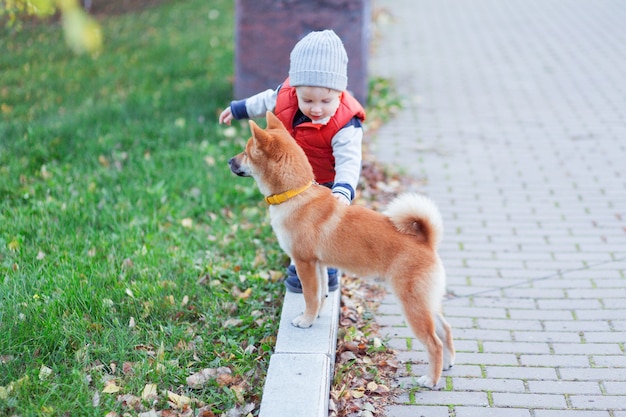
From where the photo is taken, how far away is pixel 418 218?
3826 mm

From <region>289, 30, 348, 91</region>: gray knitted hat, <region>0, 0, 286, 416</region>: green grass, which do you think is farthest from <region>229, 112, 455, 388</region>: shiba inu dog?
<region>0, 0, 286, 416</region>: green grass

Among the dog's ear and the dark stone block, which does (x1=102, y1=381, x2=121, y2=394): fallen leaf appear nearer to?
the dog's ear

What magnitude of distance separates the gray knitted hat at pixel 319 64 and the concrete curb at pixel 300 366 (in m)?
1.40

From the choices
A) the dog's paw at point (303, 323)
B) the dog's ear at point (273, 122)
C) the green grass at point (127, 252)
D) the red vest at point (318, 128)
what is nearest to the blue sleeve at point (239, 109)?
the red vest at point (318, 128)

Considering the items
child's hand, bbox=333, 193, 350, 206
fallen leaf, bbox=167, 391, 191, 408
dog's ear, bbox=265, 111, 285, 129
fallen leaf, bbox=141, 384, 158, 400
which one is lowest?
fallen leaf, bbox=167, 391, 191, 408

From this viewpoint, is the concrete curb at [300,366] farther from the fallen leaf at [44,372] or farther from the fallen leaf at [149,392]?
the fallen leaf at [44,372]

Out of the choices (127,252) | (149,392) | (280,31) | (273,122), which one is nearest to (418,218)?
(273,122)

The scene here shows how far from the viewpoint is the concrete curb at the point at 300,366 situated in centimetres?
343

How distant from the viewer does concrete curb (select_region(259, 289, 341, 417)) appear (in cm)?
343

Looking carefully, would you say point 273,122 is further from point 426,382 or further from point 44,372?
point 44,372

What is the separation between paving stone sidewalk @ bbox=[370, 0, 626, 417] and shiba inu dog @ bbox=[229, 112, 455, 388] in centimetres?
49

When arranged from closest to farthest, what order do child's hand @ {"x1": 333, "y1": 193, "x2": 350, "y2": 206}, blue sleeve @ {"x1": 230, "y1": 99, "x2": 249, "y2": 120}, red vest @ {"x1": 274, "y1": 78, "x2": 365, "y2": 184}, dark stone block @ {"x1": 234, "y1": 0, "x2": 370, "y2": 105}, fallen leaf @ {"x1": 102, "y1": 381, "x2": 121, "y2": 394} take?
fallen leaf @ {"x1": 102, "y1": 381, "x2": 121, "y2": 394}, child's hand @ {"x1": 333, "y1": 193, "x2": 350, "y2": 206}, red vest @ {"x1": 274, "y1": 78, "x2": 365, "y2": 184}, blue sleeve @ {"x1": 230, "y1": 99, "x2": 249, "y2": 120}, dark stone block @ {"x1": 234, "y1": 0, "x2": 370, "y2": 105}

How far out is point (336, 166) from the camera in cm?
418

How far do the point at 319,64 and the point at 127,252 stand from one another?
7.09ft
